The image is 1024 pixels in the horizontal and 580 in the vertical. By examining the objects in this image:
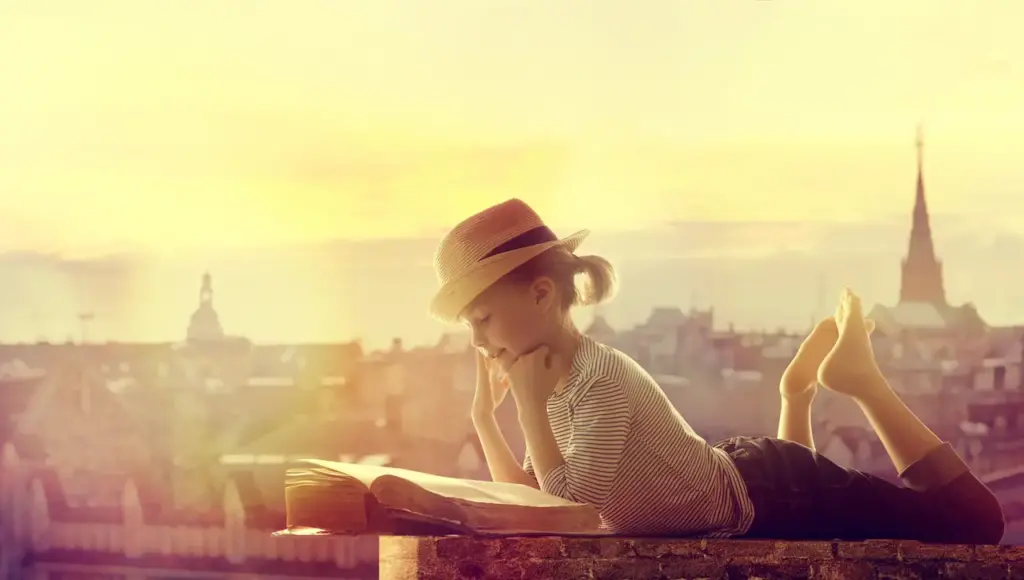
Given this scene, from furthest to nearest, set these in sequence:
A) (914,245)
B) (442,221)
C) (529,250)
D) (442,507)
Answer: (442,221) < (914,245) < (529,250) < (442,507)

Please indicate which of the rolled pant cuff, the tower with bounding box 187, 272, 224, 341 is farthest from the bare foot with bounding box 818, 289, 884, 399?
the tower with bounding box 187, 272, 224, 341

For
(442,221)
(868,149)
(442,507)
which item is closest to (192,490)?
(442,221)

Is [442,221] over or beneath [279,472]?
over

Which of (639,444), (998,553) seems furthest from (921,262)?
(639,444)

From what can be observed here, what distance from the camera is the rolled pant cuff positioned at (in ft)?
4.31

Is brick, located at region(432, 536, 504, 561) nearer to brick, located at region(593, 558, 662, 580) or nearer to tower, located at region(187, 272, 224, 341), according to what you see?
brick, located at region(593, 558, 662, 580)

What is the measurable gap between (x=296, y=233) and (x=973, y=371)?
1093 millimetres

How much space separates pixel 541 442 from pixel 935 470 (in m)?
0.49

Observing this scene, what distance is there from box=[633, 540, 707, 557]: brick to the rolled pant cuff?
1.01 feet

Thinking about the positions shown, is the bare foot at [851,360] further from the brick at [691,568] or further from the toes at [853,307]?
the brick at [691,568]

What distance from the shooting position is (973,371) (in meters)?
1.61

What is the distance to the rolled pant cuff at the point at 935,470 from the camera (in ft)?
4.31

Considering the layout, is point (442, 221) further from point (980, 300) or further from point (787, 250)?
point (980, 300)

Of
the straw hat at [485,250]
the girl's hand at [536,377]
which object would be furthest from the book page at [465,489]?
the straw hat at [485,250]
